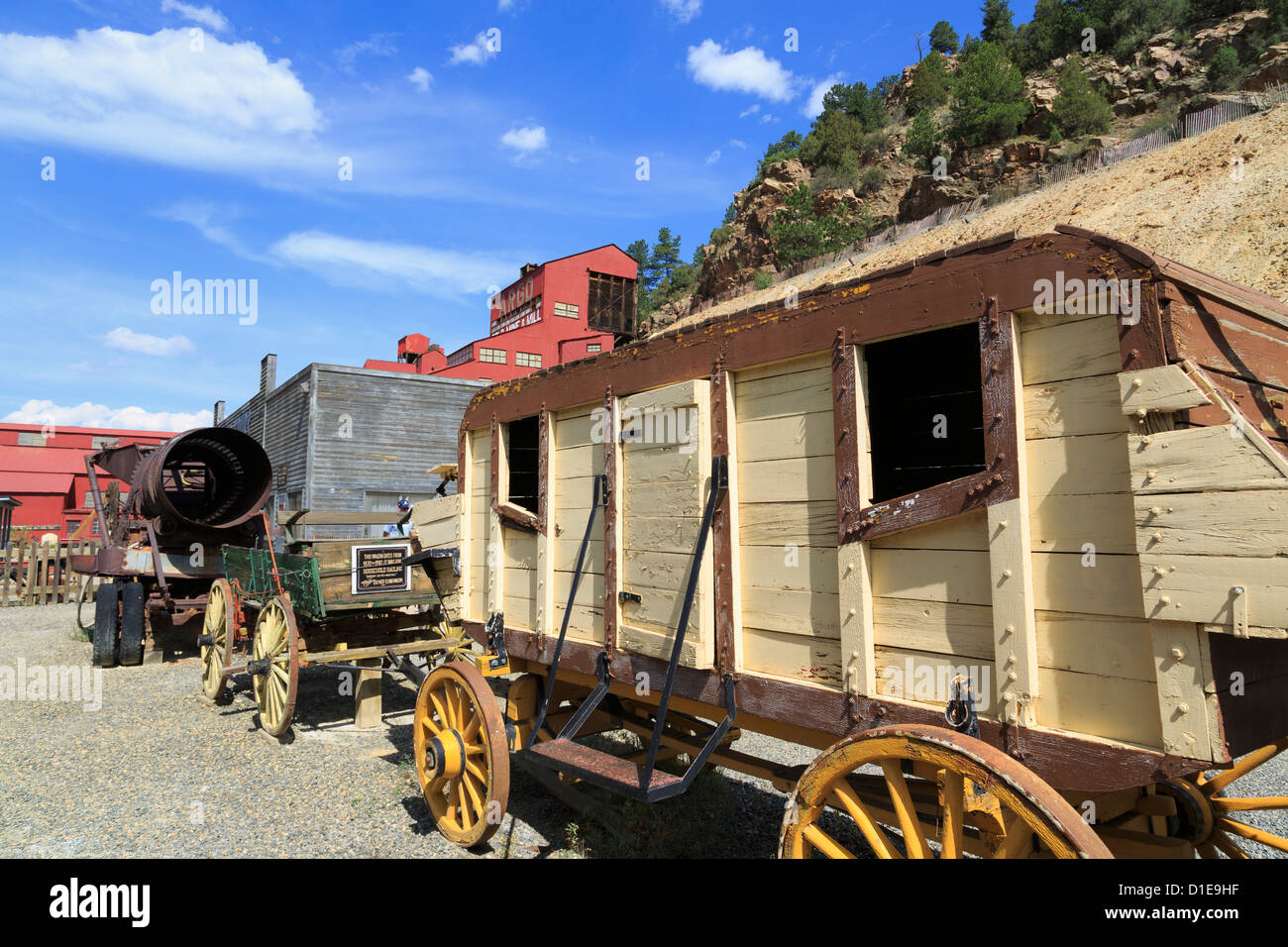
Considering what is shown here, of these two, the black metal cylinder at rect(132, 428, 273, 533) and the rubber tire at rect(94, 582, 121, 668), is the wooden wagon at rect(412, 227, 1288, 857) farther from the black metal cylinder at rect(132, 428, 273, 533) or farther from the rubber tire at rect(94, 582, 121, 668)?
the rubber tire at rect(94, 582, 121, 668)

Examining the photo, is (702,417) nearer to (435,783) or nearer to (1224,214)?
(435,783)

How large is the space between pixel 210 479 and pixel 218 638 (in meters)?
4.06

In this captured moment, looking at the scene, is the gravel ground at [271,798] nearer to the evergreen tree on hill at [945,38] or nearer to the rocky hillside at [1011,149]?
the rocky hillside at [1011,149]

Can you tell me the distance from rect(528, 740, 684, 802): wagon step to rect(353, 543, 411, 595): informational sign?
3.60 m

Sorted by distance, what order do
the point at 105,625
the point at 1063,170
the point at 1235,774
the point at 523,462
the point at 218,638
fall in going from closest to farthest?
the point at 1235,774
the point at 523,462
the point at 218,638
the point at 105,625
the point at 1063,170

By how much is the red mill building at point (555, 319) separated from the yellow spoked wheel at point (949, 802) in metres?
29.4

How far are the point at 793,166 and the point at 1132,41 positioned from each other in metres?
21.0

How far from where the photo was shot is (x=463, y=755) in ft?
13.2

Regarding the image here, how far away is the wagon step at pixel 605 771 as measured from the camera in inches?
117

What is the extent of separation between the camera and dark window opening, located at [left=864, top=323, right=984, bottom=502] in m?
2.49

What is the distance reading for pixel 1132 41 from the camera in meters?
39.4

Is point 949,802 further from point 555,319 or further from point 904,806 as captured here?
point 555,319

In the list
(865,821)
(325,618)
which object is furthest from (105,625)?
(865,821)
